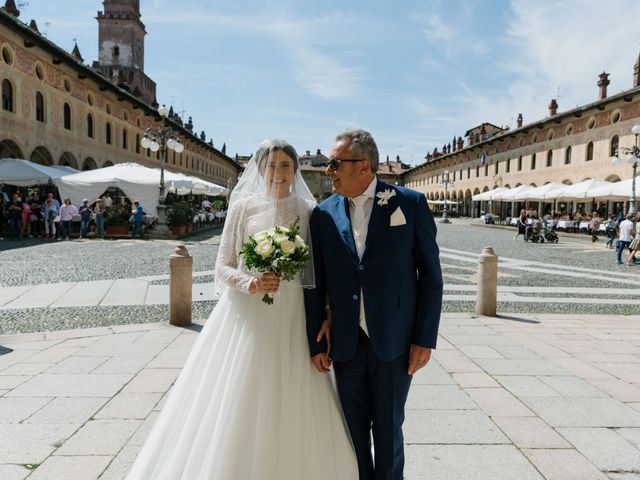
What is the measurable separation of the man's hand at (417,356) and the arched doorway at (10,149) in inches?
938

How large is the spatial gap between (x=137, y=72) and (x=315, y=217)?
2736 inches

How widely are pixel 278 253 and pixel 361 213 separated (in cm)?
47

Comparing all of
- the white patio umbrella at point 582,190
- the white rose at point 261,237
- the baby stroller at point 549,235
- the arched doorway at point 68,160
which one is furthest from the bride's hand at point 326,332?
the arched doorway at point 68,160

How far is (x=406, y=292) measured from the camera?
2299mm

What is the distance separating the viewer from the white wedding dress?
2281mm

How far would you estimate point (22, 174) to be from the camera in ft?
57.0

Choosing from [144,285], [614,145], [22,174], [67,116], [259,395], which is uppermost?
[614,145]

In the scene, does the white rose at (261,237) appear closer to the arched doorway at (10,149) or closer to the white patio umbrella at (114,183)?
the white patio umbrella at (114,183)

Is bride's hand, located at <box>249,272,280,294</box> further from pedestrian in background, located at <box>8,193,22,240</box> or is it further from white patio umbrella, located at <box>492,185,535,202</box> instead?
white patio umbrella, located at <box>492,185,535,202</box>

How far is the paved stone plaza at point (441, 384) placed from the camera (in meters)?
2.83

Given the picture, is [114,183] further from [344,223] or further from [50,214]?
[344,223]

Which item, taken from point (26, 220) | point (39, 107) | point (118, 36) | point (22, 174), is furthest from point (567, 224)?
point (118, 36)

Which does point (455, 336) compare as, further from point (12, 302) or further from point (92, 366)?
point (12, 302)

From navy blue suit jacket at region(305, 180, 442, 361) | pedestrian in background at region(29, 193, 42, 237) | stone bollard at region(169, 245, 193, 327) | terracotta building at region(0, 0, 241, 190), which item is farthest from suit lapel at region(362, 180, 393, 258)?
terracotta building at region(0, 0, 241, 190)
